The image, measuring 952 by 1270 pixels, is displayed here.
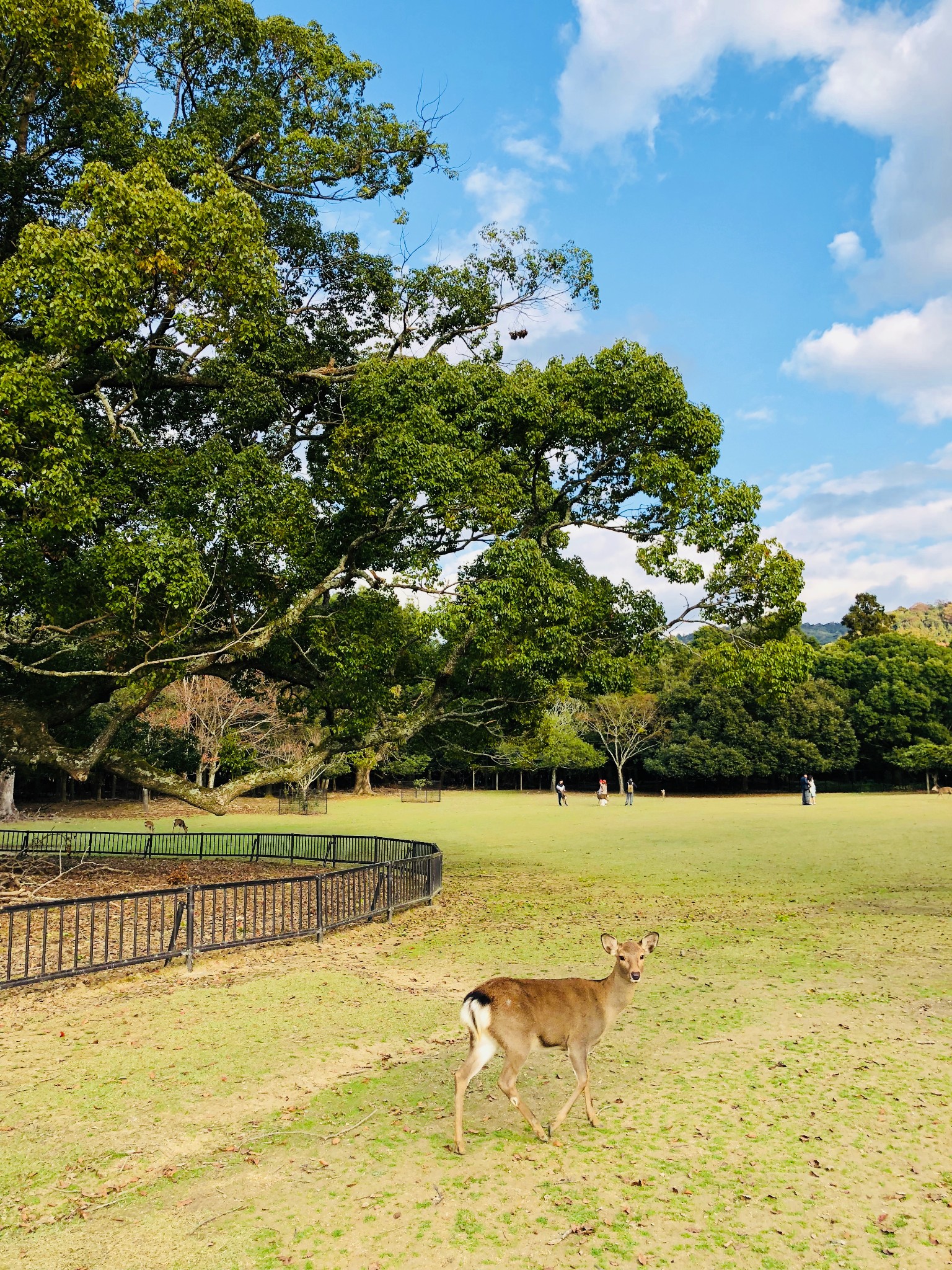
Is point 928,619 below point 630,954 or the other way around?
the other way around

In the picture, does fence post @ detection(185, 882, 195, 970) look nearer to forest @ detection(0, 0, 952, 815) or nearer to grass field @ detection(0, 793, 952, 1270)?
grass field @ detection(0, 793, 952, 1270)

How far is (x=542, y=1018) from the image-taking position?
5.29 metres

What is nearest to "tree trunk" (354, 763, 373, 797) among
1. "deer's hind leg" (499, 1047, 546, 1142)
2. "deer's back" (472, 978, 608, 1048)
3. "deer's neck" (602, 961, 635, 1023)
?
"deer's neck" (602, 961, 635, 1023)

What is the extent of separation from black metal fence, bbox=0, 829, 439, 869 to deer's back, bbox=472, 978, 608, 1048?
12.8m

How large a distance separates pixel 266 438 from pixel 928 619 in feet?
547

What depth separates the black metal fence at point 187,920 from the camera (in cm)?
941

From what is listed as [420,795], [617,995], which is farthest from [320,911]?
[420,795]

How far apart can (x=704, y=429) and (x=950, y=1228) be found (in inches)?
539

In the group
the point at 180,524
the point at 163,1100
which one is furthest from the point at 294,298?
the point at 163,1100

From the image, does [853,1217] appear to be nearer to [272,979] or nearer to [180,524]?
[272,979]

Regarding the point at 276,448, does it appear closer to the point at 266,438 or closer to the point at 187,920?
the point at 266,438

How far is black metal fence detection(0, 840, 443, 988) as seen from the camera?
9.41 metres

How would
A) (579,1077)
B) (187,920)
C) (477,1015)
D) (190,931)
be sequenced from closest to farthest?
1. (477,1015)
2. (579,1077)
3. (190,931)
4. (187,920)

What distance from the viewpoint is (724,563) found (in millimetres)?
16109
